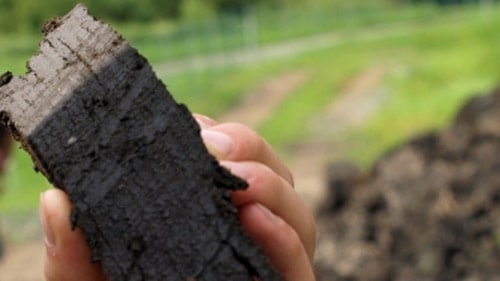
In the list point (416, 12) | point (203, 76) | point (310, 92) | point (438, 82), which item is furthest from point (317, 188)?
point (416, 12)

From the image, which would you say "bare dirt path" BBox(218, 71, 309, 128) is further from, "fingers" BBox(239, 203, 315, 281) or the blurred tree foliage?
"fingers" BBox(239, 203, 315, 281)

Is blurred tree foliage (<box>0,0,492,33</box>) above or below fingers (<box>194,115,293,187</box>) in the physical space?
above

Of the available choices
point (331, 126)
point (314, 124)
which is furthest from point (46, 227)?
point (314, 124)

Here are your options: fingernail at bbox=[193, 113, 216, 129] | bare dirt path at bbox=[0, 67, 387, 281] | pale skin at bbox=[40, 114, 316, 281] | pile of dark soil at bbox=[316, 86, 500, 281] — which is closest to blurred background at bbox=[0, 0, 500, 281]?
bare dirt path at bbox=[0, 67, 387, 281]

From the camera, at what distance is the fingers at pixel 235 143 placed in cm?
121

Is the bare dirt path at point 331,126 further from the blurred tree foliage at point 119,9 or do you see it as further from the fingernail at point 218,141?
the fingernail at point 218,141

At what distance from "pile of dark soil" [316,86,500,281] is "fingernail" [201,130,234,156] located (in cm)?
509

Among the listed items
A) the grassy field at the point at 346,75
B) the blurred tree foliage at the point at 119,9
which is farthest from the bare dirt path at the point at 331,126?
the blurred tree foliage at the point at 119,9

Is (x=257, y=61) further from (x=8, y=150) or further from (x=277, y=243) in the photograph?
(x=277, y=243)

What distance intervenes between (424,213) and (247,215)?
21.2 ft

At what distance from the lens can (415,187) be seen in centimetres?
812

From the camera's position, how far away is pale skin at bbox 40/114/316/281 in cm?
114

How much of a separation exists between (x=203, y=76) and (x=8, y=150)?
22218mm

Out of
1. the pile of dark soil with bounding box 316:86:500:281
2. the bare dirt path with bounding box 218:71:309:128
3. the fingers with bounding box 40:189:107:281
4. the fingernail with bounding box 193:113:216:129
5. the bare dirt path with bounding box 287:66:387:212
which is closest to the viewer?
the fingers with bounding box 40:189:107:281
